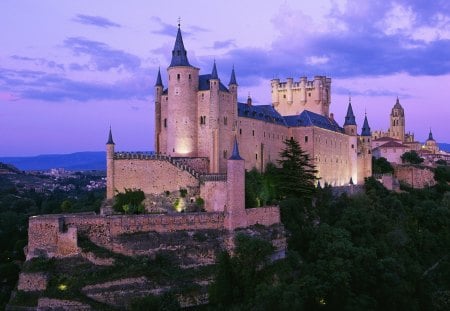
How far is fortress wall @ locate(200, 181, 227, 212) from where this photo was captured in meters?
43.4

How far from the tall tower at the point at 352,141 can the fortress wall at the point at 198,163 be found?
26797mm

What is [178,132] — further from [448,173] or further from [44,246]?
[448,173]

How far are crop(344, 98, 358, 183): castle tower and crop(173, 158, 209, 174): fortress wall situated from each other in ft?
87.9

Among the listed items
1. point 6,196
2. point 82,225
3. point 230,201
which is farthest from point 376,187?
point 6,196

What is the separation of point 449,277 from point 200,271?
2315 centimetres

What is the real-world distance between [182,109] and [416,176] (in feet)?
120

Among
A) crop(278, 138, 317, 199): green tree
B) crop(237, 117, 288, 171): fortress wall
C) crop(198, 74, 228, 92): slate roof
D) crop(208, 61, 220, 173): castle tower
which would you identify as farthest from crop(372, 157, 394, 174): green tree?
crop(208, 61, 220, 173): castle tower

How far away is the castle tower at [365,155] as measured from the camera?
234ft

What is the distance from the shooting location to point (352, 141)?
234 feet

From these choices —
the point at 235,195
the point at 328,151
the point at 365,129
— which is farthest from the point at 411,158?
the point at 235,195

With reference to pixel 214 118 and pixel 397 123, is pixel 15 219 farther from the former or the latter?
pixel 397 123

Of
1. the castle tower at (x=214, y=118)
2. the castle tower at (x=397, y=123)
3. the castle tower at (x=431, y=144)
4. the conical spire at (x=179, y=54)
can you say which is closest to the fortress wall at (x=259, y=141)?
the castle tower at (x=214, y=118)

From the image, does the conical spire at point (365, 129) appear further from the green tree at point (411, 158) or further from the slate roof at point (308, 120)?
the green tree at point (411, 158)

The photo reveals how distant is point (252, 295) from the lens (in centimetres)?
3775
